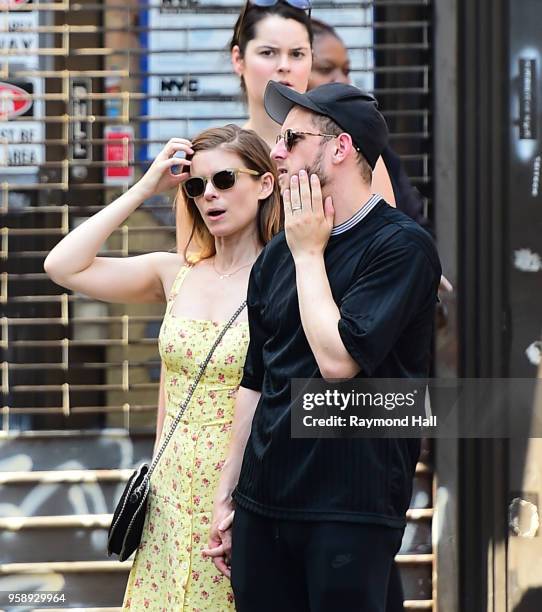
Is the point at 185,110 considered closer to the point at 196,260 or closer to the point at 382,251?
the point at 196,260

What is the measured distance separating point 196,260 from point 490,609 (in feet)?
8.25

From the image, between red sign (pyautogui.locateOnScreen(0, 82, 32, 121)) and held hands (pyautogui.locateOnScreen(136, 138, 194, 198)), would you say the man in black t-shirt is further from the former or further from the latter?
red sign (pyautogui.locateOnScreen(0, 82, 32, 121))

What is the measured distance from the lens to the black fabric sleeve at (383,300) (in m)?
2.80

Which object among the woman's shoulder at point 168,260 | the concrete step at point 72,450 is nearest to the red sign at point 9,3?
the concrete step at point 72,450

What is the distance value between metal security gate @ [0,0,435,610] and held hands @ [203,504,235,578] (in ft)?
7.75

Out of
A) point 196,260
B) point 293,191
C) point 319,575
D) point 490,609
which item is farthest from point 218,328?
point 490,609

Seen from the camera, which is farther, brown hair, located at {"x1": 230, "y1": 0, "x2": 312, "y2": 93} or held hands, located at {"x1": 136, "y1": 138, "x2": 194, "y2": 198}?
brown hair, located at {"x1": 230, "y1": 0, "x2": 312, "y2": 93}

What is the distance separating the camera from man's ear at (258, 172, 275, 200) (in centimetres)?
358

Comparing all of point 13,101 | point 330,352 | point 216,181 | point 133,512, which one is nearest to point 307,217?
point 330,352

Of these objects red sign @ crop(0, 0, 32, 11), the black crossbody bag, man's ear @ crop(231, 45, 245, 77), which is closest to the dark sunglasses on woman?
the black crossbody bag

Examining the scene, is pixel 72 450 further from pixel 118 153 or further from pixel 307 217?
pixel 307 217

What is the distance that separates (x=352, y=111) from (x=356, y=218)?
0.91 feet

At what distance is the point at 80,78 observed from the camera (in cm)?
564

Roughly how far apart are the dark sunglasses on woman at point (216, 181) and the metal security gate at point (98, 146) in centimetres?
205
